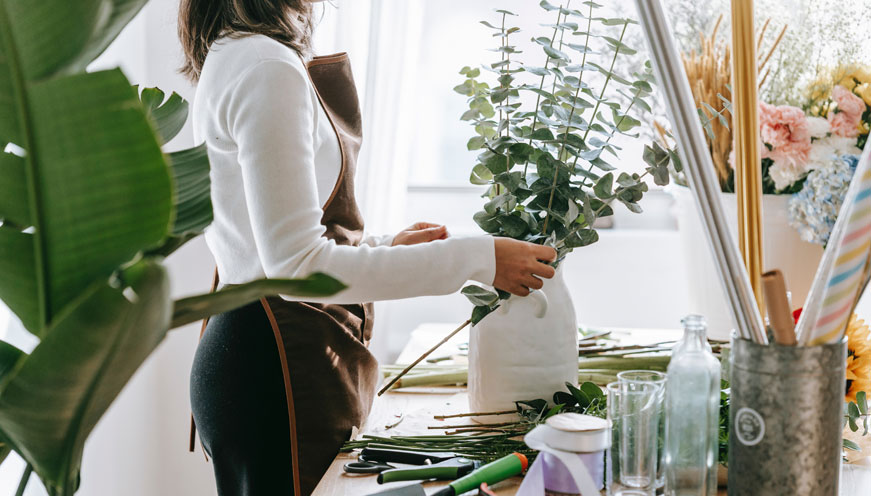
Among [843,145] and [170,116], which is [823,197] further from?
[170,116]

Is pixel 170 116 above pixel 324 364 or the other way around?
above

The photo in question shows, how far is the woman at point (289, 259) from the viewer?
1.00 metres

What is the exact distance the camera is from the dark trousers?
46.8 inches

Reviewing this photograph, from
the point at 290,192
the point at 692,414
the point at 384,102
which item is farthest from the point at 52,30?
the point at 384,102

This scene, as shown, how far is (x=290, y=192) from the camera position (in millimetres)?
982

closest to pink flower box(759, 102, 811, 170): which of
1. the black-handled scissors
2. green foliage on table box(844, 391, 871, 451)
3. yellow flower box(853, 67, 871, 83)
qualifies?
yellow flower box(853, 67, 871, 83)

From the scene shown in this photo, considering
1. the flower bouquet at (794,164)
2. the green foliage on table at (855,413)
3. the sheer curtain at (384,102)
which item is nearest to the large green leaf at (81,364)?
the green foliage on table at (855,413)

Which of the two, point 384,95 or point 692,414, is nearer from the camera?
point 692,414

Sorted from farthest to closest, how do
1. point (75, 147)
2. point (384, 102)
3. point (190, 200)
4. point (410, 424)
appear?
point (384, 102) → point (410, 424) → point (190, 200) → point (75, 147)

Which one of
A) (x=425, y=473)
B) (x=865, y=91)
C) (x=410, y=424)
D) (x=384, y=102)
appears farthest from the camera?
(x=384, y=102)

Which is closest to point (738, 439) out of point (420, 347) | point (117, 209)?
point (117, 209)

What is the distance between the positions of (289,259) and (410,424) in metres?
0.30

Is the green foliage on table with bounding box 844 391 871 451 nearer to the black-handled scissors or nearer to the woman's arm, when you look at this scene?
the woman's arm

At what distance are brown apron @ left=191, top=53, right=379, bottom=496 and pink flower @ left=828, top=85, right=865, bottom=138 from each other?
76cm
